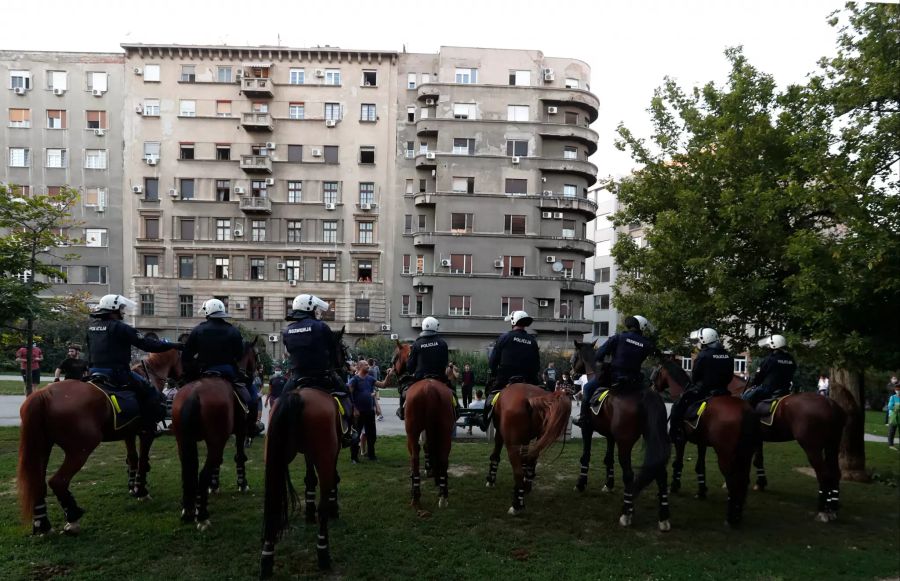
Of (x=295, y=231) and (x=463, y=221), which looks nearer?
(x=463, y=221)

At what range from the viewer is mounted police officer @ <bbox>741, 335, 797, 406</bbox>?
9.64 m

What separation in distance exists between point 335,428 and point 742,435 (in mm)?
5993

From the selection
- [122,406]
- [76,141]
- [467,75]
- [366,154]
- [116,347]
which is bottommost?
[122,406]

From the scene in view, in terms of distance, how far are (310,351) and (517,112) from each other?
129ft

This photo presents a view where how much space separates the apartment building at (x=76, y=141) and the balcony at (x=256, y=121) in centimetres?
987

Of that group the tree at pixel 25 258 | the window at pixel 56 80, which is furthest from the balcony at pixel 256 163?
the tree at pixel 25 258

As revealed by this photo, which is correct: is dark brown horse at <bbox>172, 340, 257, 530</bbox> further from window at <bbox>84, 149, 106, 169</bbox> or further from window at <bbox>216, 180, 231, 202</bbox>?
window at <bbox>84, 149, 106, 169</bbox>

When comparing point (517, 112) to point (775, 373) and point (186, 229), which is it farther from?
point (775, 373)

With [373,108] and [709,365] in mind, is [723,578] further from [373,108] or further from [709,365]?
[373,108]

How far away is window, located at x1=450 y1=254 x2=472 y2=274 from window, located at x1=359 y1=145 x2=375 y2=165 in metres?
10.3

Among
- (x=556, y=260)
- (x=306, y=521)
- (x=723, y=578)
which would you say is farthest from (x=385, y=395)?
(x=723, y=578)

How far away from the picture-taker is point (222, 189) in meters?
43.8

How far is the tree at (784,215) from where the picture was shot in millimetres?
6492

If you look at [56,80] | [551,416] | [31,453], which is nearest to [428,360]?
[551,416]
